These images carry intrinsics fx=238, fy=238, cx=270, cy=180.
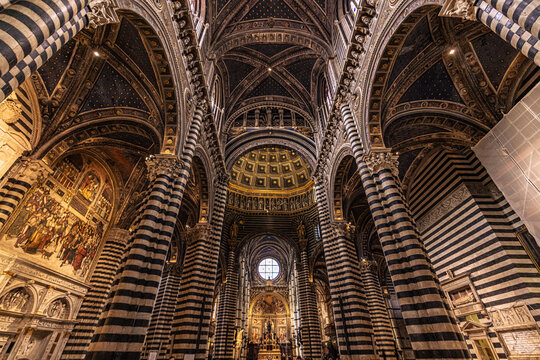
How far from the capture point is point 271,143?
765 inches

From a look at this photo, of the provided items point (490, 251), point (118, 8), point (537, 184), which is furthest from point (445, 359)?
point (118, 8)

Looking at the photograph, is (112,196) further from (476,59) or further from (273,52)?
(476,59)

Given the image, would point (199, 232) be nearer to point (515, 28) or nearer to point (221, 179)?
point (221, 179)

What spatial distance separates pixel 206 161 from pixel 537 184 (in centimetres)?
1367

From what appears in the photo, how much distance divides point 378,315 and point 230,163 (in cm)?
1546

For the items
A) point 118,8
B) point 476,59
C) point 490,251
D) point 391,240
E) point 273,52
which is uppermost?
point 273,52

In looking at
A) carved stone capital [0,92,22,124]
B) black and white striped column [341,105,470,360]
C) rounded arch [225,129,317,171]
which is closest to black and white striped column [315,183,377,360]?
black and white striped column [341,105,470,360]

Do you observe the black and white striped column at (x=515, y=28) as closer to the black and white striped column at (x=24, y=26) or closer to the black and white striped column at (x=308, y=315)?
the black and white striped column at (x=24, y=26)

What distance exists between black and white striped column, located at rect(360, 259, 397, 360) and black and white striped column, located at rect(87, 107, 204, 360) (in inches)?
610

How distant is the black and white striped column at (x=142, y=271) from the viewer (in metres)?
5.88

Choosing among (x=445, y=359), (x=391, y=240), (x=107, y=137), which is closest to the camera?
(x=445, y=359)

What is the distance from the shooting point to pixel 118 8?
6.17 m

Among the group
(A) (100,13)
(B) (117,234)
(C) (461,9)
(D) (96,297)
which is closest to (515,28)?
(C) (461,9)

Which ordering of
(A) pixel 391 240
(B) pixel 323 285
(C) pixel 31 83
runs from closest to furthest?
(A) pixel 391 240
(C) pixel 31 83
(B) pixel 323 285
